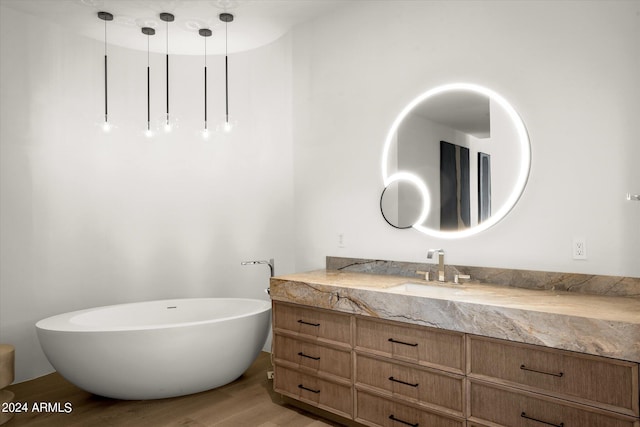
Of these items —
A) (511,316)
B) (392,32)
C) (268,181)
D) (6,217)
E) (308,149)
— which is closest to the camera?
(511,316)

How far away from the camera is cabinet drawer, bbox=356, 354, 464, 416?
1.99 meters

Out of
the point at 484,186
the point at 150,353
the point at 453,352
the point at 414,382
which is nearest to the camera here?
the point at 453,352

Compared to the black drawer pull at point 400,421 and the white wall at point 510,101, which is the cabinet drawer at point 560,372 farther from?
the white wall at point 510,101

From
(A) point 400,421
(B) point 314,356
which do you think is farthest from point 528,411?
(B) point 314,356

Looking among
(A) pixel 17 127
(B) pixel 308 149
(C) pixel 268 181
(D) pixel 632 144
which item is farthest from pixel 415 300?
(A) pixel 17 127

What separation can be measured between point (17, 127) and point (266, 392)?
107 inches

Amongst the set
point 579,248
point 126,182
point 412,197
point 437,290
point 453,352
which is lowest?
point 453,352

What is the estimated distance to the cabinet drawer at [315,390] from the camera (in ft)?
7.89

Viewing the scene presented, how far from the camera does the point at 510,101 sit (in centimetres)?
242

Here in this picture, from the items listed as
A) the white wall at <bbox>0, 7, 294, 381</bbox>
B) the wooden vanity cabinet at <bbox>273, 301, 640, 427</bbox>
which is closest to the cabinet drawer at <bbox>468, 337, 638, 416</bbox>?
the wooden vanity cabinet at <bbox>273, 301, 640, 427</bbox>

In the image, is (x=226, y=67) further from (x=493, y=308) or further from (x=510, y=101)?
(x=493, y=308)

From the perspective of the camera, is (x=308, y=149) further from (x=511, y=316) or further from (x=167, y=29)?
(x=511, y=316)

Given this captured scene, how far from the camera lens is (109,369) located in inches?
104

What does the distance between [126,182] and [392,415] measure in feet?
9.68
